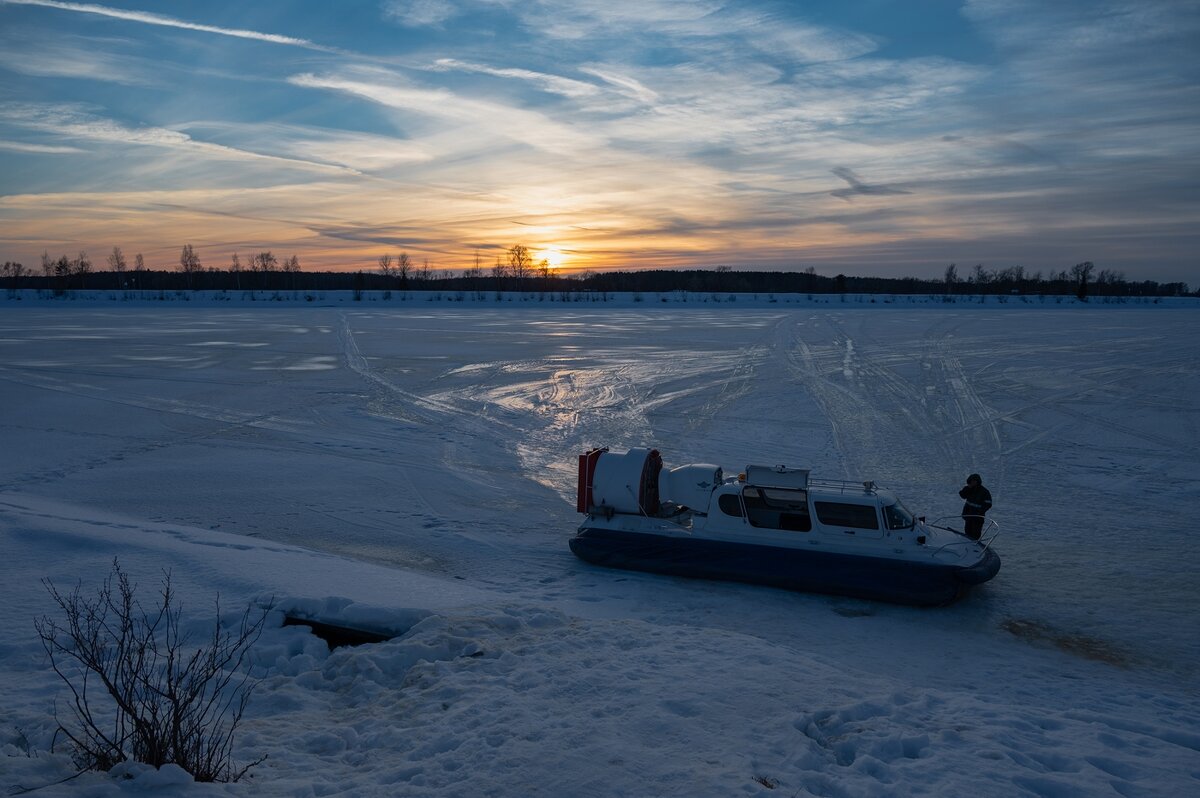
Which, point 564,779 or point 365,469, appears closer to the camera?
point 564,779

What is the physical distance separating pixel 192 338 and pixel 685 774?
4204cm

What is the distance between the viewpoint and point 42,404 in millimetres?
22531

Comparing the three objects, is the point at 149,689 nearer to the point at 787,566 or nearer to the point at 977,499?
the point at 787,566

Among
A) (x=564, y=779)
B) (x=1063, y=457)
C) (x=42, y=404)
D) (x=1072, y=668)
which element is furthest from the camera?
(x=42, y=404)

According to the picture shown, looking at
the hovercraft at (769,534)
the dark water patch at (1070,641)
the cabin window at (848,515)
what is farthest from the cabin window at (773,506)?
the dark water patch at (1070,641)

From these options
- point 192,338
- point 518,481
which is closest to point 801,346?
point 518,481

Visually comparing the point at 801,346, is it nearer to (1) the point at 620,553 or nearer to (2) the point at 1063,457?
(2) the point at 1063,457

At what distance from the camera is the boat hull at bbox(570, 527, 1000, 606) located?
1062cm

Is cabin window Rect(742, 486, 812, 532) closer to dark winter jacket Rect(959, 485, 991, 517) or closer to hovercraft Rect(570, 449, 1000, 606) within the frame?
hovercraft Rect(570, 449, 1000, 606)

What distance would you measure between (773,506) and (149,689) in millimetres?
8148

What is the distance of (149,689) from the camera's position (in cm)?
612

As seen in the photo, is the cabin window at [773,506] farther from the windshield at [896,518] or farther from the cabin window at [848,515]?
the windshield at [896,518]

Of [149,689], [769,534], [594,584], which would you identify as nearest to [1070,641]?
[769,534]

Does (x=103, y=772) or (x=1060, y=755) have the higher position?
(x=103, y=772)
